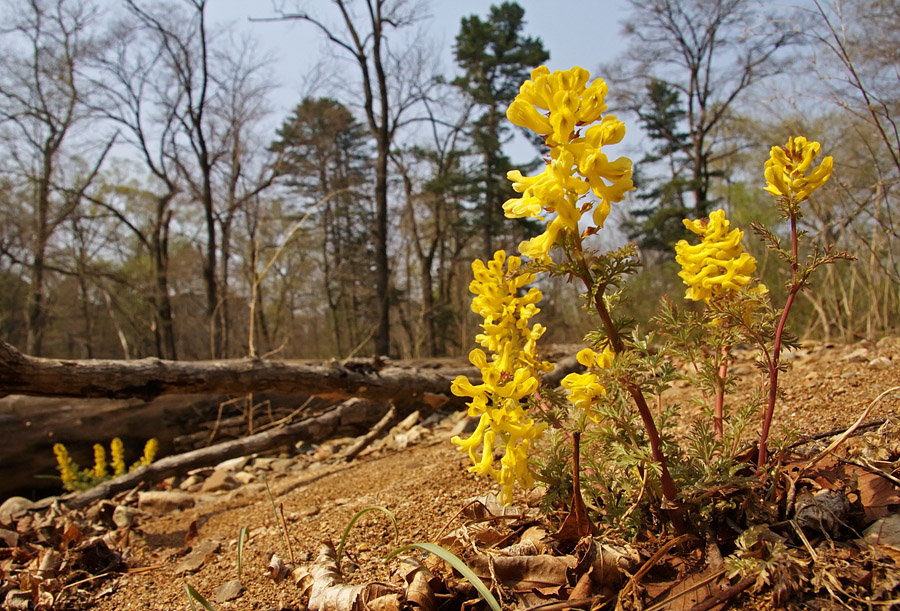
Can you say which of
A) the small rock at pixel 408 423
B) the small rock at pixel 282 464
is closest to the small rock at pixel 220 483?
the small rock at pixel 282 464

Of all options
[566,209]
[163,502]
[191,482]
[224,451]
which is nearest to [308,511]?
[163,502]

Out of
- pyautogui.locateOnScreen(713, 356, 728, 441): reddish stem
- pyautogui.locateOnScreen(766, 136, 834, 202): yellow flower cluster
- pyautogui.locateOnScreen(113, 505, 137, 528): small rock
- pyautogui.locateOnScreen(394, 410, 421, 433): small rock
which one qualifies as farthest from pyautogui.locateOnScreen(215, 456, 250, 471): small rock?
pyautogui.locateOnScreen(766, 136, 834, 202): yellow flower cluster

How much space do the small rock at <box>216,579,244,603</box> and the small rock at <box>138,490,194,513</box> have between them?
219 centimetres

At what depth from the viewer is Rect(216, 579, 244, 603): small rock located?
161 centimetres

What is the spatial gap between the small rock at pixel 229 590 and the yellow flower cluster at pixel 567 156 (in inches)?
58.4

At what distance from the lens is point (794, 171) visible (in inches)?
50.7

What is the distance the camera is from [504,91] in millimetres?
18531

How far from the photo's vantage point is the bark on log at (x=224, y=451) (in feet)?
12.3

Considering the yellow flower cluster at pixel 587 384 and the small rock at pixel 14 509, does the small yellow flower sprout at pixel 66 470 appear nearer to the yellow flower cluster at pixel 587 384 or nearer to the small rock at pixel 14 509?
the small rock at pixel 14 509

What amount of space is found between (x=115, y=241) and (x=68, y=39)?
30.1ft

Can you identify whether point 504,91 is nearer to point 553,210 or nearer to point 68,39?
point 68,39

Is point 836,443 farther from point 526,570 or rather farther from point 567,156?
point 567,156

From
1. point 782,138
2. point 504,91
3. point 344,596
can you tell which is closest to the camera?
point 344,596

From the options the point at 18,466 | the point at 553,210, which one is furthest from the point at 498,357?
the point at 18,466
